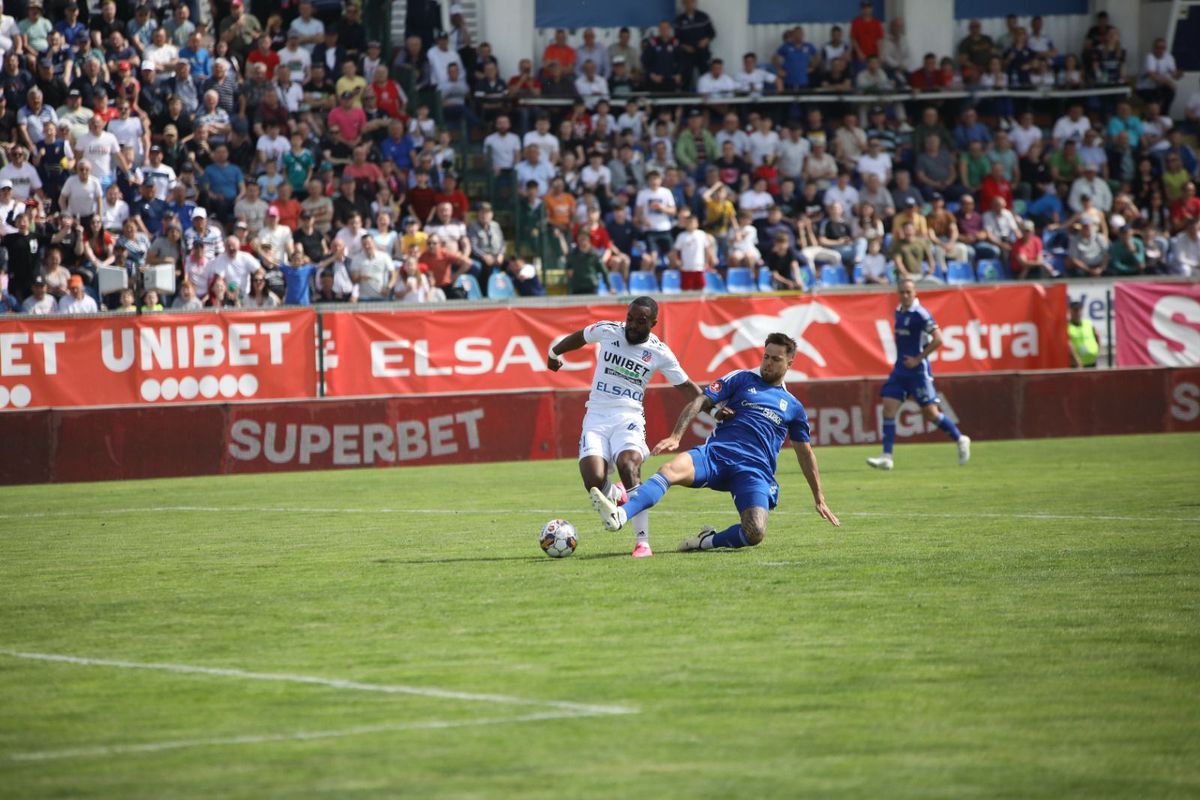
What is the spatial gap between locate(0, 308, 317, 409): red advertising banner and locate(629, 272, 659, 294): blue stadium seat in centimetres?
549

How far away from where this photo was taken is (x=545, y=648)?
27.9 ft

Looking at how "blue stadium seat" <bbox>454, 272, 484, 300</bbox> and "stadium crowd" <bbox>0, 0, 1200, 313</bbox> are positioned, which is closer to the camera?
"stadium crowd" <bbox>0, 0, 1200, 313</bbox>

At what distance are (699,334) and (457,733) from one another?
61.0ft

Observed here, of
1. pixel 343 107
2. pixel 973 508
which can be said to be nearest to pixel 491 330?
pixel 343 107

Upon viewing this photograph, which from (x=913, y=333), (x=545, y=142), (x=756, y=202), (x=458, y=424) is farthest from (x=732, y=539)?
(x=545, y=142)

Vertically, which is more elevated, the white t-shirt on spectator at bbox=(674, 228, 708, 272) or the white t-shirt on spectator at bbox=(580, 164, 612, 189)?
the white t-shirt on spectator at bbox=(580, 164, 612, 189)

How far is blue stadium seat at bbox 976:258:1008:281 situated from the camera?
28703mm

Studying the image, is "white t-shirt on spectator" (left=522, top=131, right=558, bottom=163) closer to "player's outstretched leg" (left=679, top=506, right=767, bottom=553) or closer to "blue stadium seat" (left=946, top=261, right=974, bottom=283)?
"blue stadium seat" (left=946, top=261, right=974, bottom=283)

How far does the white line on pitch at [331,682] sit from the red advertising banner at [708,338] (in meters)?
15.2

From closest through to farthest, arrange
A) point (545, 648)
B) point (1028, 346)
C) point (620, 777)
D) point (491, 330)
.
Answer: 1. point (620, 777)
2. point (545, 648)
3. point (491, 330)
4. point (1028, 346)

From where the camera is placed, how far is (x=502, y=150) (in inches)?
1123

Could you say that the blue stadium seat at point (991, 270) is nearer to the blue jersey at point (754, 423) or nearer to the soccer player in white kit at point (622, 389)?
the blue jersey at point (754, 423)

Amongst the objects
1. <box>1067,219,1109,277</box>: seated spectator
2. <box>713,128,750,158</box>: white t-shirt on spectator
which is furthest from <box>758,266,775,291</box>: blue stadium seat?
<box>1067,219,1109,277</box>: seated spectator

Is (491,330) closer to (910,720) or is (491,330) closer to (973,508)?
(973,508)
